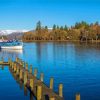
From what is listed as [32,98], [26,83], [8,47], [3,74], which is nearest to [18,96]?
[32,98]

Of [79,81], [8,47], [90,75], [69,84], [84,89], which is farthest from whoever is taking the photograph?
[8,47]

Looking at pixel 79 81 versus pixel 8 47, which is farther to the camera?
pixel 8 47

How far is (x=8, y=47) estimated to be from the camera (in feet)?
459

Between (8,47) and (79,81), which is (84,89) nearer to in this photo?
(79,81)

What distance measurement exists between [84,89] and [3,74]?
1874cm

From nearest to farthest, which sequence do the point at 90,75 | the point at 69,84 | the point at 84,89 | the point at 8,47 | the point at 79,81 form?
1. the point at 84,89
2. the point at 69,84
3. the point at 79,81
4. the point at 90,75
5. the point at 8,47

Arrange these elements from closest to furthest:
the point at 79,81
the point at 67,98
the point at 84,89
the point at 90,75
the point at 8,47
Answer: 1. the point at 67,98
2. the point at 84,89
3. the point at 79,81
4. the point at 90,75
5. the point at 8,47

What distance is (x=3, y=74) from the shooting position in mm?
55469

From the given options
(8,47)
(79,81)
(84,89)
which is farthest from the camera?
(8,47)

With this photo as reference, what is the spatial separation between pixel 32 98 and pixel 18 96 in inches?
87.4

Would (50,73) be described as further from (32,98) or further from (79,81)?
(32,98)

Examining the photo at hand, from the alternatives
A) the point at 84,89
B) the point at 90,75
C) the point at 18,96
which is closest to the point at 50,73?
the point at 90,75

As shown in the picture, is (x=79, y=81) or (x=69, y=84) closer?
(x=69, y=84)

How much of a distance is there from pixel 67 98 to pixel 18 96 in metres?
5.77
